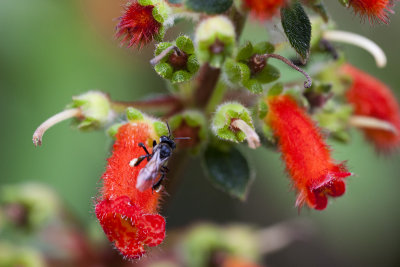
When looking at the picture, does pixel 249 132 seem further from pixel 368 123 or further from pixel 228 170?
pixel 368 123

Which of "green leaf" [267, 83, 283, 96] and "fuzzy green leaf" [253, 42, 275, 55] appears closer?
"fuzzy green leaf" [253, 42, 275, 55]

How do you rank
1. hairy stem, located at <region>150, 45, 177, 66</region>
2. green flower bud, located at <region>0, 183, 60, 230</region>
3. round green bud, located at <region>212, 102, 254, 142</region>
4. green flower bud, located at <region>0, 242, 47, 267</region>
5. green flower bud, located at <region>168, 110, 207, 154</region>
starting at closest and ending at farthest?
hairy stem, located at <region>150, 45, 177, 66</region>
round green bud, located at <region>212, 102, 254, 142</region>
green flower bud, located at <region>168, 110, 207, 154</region>
green flower bud, located at <region>0, 242, 47, 267</region>
green flower bud, located at <region>0, 183, 60, 230</region>

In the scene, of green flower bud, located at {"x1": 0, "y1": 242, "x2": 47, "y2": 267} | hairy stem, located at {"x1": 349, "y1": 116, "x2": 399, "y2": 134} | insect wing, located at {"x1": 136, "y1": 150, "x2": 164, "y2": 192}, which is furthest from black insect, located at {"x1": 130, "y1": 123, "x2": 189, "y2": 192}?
green flower bud, located at {"x1": 0, "y1": 242, "x2": 47, "y2": 267}

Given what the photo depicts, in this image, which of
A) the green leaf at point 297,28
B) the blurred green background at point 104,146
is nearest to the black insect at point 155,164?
the green leaf at point 297,28

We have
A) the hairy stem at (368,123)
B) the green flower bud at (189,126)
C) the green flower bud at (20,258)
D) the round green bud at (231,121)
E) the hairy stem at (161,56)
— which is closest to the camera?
the hairy stem at (161,56)

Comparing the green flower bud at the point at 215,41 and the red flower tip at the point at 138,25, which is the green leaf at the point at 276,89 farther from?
the red flower tip at the point at 138,25

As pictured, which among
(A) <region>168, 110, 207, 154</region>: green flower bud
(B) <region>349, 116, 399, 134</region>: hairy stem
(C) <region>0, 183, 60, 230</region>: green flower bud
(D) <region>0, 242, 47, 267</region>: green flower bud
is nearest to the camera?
(A) <region>168, 110, 207, 154</region>: green flower bud

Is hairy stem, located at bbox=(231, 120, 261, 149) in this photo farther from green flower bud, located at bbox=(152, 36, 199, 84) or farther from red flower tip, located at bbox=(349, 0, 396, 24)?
red flower tip, located at bbox=(349, 0, 396, 24)
